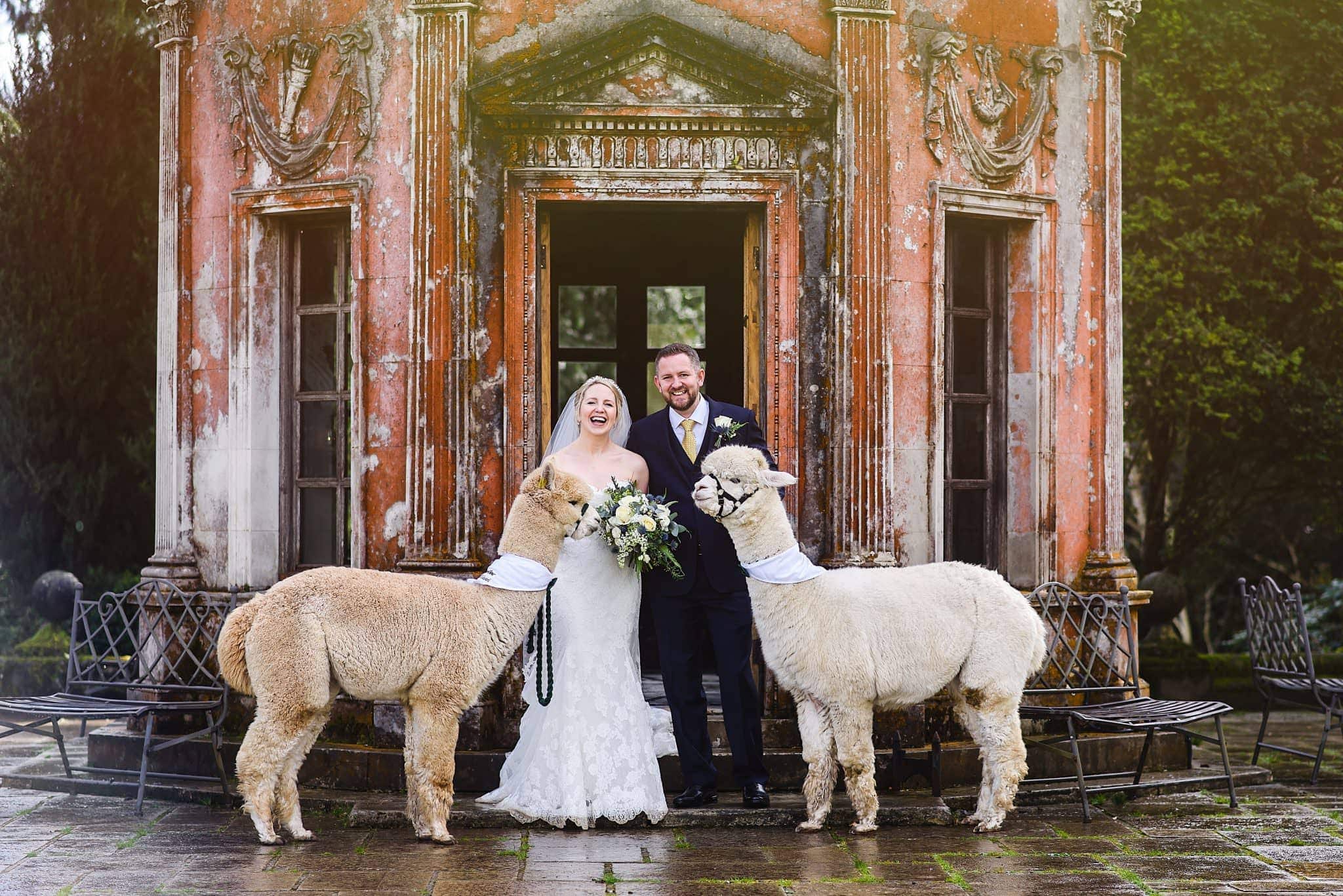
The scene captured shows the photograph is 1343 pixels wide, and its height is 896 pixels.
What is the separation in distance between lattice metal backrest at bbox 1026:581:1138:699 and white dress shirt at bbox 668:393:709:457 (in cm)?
215

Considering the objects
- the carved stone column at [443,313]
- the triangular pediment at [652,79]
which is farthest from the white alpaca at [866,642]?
the triangular pediment at [652,79]

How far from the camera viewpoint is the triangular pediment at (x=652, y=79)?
8102 mm

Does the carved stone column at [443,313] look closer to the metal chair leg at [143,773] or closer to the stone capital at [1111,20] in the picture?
the metal chair leg at [143,773]

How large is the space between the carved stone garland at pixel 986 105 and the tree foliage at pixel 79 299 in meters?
7.74

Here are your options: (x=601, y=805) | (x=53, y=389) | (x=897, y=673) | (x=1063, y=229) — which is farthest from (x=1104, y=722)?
(x=53, y=389)

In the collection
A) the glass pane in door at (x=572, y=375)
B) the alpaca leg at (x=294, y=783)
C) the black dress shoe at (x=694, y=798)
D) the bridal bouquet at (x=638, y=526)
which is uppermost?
the glass pane in door at (x=572, y=375)

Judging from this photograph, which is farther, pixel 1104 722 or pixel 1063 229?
pixel 1063 229

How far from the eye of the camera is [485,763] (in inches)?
305

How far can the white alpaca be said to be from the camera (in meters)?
6.75

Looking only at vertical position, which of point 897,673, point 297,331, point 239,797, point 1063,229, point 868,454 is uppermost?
point 1063,229

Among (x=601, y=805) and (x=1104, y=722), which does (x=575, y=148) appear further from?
(x=1104, y=722)

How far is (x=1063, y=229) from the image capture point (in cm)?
912

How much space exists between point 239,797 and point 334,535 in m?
1.77

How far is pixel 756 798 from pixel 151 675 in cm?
374
